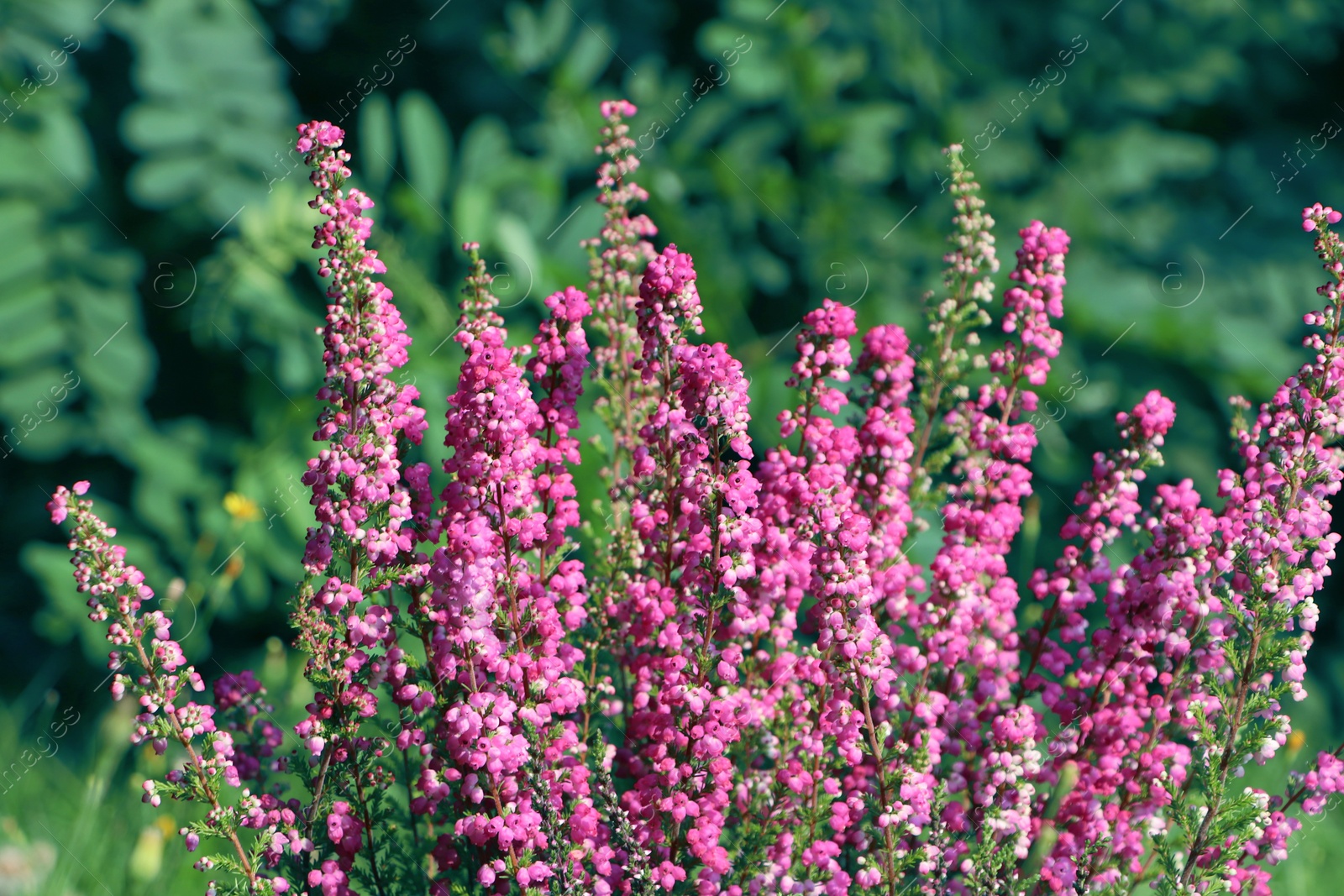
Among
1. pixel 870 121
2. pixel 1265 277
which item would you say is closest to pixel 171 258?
pixel 870 121

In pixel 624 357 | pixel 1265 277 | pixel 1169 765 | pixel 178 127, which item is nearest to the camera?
pixel 1169 765

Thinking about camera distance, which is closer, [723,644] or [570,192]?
[723,644]

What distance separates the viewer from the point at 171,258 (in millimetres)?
4379

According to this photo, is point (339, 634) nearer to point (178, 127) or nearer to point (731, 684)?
point (731, 684)

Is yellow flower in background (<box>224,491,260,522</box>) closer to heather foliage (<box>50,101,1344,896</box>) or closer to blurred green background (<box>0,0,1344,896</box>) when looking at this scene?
blurred green background (<box>0,0,1344,896</box>)

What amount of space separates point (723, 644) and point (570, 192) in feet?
10.6

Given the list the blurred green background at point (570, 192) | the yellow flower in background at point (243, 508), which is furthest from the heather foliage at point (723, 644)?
the blurred green background at point (570, 192)

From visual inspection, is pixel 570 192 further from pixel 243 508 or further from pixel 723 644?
pixel 723 644

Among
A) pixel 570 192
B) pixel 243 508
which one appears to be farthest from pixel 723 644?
pixel 570 192

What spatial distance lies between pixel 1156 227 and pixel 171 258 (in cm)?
351

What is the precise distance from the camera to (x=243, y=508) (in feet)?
11.1

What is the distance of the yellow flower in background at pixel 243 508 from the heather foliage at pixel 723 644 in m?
1.80

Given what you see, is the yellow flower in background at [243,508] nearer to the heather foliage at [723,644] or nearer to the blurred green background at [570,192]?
the blurred green background at [570,192]

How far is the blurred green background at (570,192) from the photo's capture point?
13.0ft
